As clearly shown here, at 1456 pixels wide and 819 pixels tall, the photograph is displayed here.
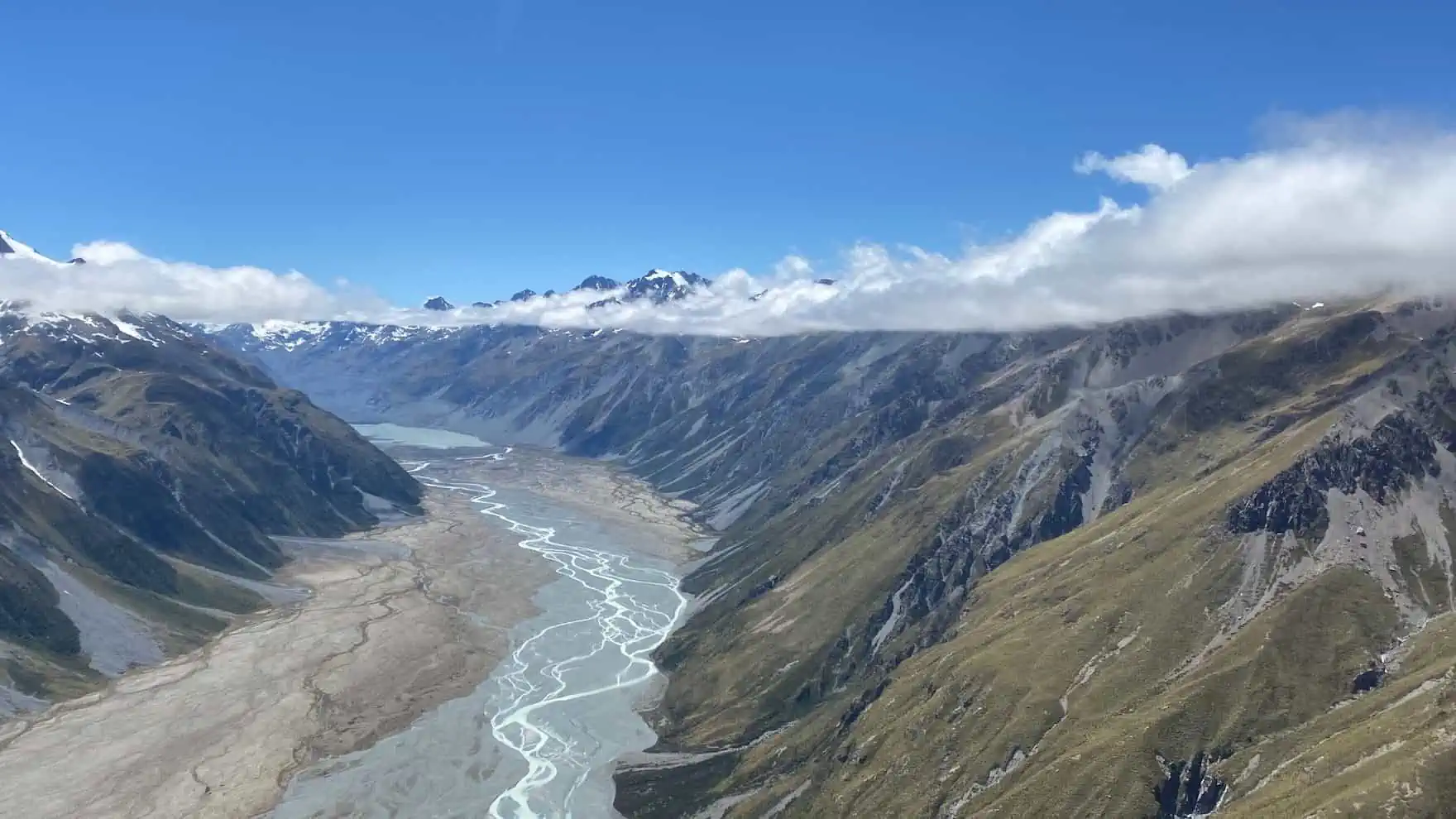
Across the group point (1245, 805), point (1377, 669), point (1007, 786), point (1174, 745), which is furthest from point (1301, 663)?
point (1007, 786)

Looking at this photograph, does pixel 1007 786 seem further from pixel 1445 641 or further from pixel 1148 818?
pixel 1445 641

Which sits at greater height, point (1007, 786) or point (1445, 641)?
point (1445, 641)

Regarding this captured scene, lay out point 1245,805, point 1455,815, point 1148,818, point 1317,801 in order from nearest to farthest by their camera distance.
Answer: point 1455,815 → point 1317,801 → point 1245,805 → point 1148,818

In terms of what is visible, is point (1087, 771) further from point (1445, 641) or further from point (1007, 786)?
point (1445, 641)

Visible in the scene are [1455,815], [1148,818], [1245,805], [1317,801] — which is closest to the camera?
[1455,815]

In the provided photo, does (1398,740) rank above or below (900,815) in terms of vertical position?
above

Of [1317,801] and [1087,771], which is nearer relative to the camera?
[1317,801]

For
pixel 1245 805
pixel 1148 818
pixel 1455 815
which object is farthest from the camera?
pixel 1148 818

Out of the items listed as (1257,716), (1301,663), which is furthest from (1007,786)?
(1301,663)

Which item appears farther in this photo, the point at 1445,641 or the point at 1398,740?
the point at 1445,641
